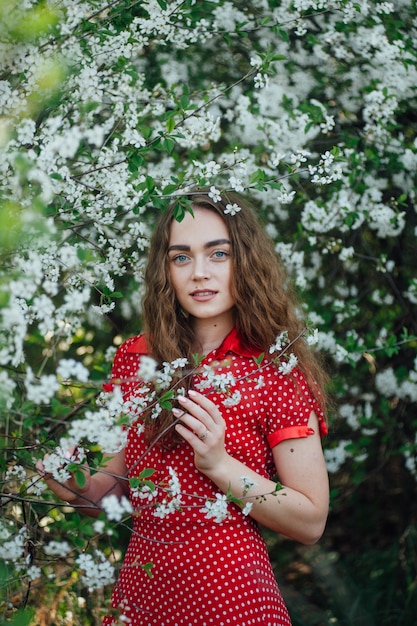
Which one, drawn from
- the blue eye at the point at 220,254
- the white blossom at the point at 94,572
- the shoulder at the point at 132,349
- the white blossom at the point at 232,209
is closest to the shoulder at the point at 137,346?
the shoulder at the point at 132,349

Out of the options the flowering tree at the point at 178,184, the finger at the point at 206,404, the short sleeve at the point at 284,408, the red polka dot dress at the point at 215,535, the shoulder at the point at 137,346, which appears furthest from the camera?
the shoulder at the point at 137,346

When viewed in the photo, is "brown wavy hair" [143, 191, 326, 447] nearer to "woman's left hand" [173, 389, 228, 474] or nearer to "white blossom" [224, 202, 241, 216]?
"white blossom" [224, 202, 241, 216]

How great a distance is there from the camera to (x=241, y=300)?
2.28 meters

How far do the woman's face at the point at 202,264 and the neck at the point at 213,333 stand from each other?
0.09 feet

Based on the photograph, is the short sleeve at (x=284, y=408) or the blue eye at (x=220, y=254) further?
the blue eye at (x=220, y=254)

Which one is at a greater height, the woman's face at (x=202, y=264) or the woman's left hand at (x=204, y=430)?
the woman's face at (x=202, y=264)

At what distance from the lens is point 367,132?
3.46 meters

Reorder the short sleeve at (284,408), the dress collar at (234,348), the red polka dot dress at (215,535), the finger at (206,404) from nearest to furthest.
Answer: the finger at (206,404)
the red polka dot dress at (215,535)
the short sleeve at (284,408)
the dress collar at (234,348)

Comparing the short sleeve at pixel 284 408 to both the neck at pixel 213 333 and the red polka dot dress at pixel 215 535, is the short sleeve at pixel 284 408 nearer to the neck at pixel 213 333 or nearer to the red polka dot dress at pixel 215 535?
the red polka dot dress at pixel 215 535

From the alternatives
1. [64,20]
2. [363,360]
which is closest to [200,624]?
[64,20]

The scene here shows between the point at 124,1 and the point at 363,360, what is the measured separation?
218 centimetres

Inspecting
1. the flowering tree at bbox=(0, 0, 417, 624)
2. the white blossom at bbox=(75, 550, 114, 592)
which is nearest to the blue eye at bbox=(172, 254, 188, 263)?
the flowering tree at bbox=(0, 0, 417, 624)

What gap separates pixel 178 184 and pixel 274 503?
87 centimetres

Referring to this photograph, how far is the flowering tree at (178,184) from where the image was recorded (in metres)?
1.83
